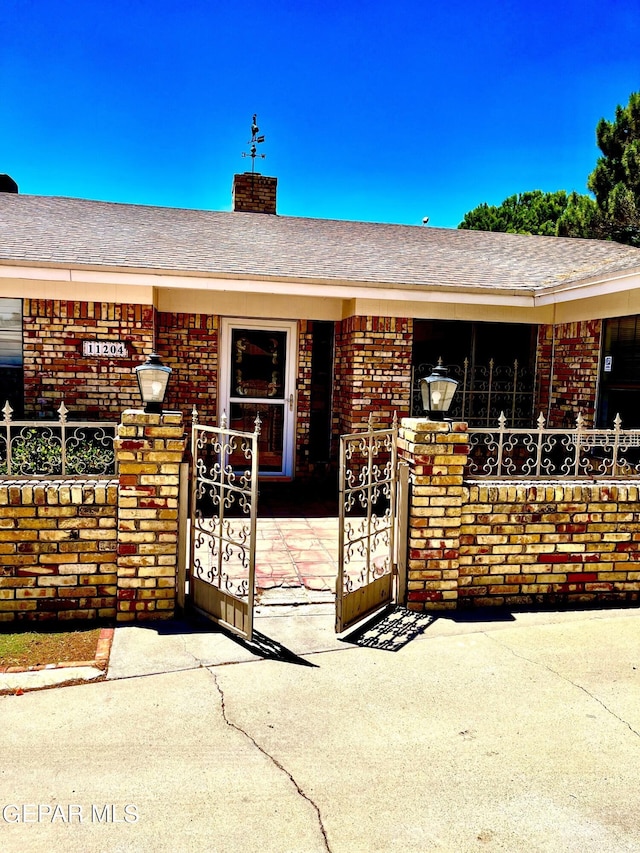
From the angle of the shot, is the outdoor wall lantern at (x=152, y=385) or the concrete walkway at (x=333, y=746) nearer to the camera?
the concrete walkway at (x=333, y=746)

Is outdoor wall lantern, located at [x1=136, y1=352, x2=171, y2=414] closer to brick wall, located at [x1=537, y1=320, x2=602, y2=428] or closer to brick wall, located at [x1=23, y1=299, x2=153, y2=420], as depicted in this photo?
brick wall, located at [x1=23, y1=299, x2=153, y2=420]

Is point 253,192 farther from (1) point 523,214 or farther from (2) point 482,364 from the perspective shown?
(1) point 523,214

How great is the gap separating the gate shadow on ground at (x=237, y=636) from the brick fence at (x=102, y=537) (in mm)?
149

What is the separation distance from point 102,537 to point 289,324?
18.1 feet

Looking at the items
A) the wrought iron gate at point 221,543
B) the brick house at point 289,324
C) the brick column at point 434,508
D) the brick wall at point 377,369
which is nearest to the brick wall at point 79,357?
the brick house at point 289,324

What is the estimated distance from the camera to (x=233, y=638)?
438cm

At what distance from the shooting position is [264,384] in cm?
958

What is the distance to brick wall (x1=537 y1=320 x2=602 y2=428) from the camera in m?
8.77

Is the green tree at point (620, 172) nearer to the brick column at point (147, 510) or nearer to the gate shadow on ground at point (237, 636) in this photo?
the brick column at point (147, 510)

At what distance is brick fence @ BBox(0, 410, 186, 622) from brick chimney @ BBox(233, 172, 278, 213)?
959 cm

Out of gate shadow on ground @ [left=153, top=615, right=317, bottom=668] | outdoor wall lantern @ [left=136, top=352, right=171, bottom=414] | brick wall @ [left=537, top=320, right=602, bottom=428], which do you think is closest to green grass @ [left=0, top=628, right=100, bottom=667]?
gate shadow on ground @ [left=153, top=615, right=317, bottom=668]

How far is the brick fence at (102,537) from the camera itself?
4469 millimetres

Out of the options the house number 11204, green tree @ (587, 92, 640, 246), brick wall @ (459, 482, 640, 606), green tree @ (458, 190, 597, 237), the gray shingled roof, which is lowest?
brick wall @ (459, 482, 640, 606)

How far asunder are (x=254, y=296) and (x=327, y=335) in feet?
4.08
